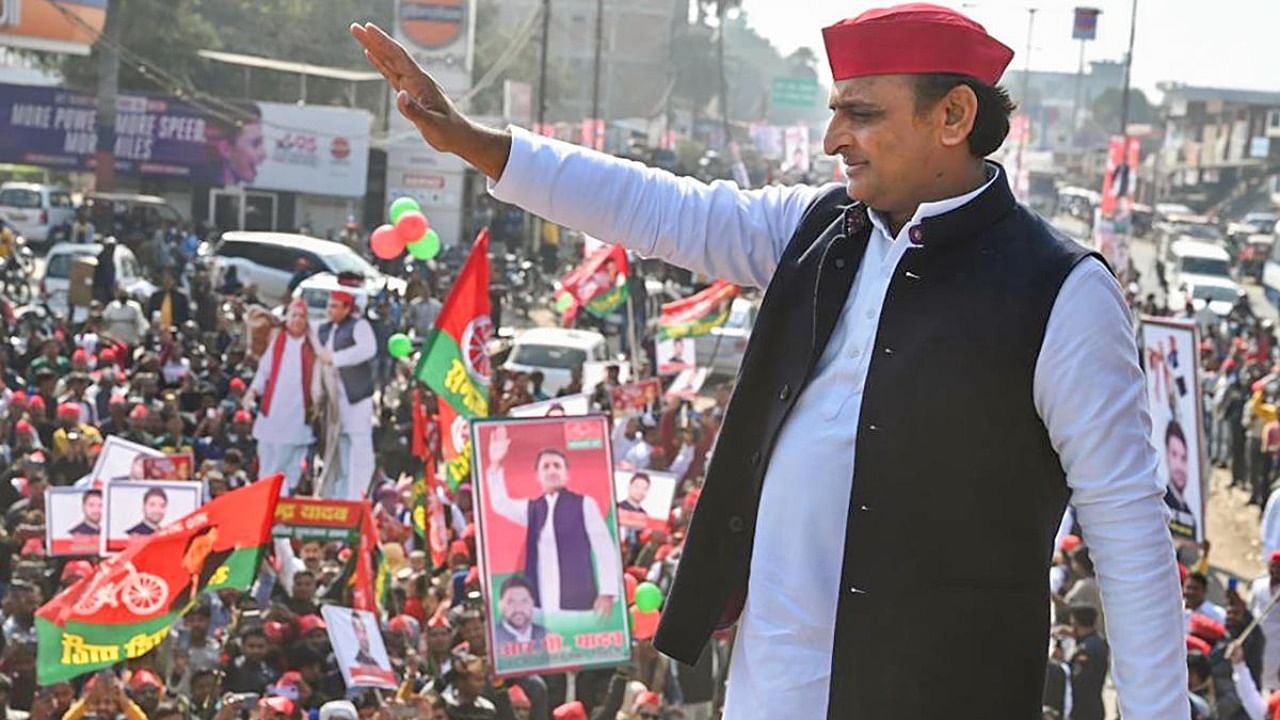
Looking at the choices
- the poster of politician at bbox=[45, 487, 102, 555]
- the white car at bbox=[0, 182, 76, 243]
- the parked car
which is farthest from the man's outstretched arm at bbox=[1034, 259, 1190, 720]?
the white car at bbox=[0, 182, 76, 243]

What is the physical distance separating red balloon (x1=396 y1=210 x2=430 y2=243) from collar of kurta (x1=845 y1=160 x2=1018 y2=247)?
10731 millimetres

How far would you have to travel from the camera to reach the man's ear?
2320 mm

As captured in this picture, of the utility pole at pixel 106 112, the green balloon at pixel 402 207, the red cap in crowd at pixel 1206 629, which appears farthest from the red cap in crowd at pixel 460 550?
the utility pole at pixel 106 112

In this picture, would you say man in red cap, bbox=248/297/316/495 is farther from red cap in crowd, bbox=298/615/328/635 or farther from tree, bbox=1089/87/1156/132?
tree, bbox=1089/87/1156/132

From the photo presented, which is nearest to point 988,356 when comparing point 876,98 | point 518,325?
point 876,98

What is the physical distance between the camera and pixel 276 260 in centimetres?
2917

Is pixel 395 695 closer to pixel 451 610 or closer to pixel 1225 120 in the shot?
pixel 451 610

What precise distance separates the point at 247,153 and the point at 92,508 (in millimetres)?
31189

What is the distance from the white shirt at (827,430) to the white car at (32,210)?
3412 cm

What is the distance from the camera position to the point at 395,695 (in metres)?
8.20

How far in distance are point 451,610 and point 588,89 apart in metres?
78.4

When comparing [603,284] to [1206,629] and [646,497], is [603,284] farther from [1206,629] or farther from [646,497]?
[1206,629]

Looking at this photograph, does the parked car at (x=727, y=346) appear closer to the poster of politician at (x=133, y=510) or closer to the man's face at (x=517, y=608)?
the poster of politician at (x=133, y=510)

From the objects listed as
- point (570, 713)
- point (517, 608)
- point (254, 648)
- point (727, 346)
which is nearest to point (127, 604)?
point (254, 648)
